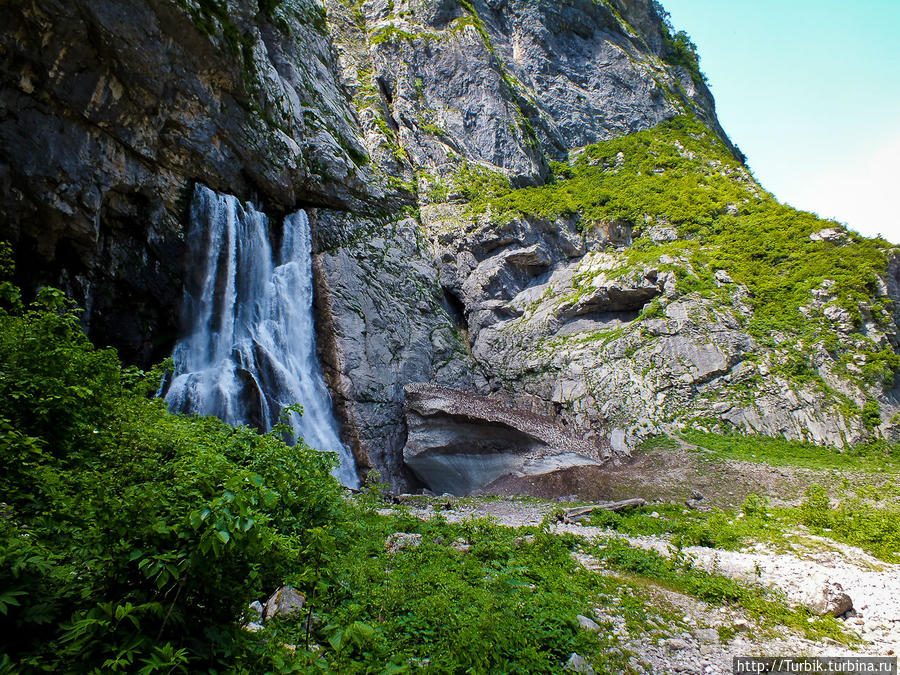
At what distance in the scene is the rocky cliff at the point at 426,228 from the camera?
1330cm

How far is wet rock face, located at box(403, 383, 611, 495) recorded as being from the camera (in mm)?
16078

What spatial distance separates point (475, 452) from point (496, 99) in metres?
25.6

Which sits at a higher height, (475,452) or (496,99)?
(496,99)

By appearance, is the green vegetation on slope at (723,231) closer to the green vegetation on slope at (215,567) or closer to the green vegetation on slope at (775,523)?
the green vegetation on slope at (775,523)

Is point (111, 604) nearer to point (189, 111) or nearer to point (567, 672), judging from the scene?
point (567, 672)

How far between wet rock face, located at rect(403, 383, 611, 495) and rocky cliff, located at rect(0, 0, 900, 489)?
935 millimetres

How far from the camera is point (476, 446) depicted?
1667 cm

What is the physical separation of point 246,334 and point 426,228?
1198 cm

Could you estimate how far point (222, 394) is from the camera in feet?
47.7


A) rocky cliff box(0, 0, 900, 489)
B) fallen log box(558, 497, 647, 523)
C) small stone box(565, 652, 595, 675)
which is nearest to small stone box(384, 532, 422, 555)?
small stone box(565, 652, 595, 675)

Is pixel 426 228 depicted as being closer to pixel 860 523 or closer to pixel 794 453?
pixel 794 453

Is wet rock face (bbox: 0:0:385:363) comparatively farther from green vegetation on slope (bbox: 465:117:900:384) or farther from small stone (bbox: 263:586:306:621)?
small stone (bbox: 263:586:306:621)

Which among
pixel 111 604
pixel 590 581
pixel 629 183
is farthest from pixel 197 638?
pixel 629 183

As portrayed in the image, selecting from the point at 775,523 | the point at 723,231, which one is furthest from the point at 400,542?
the point at 723,231
